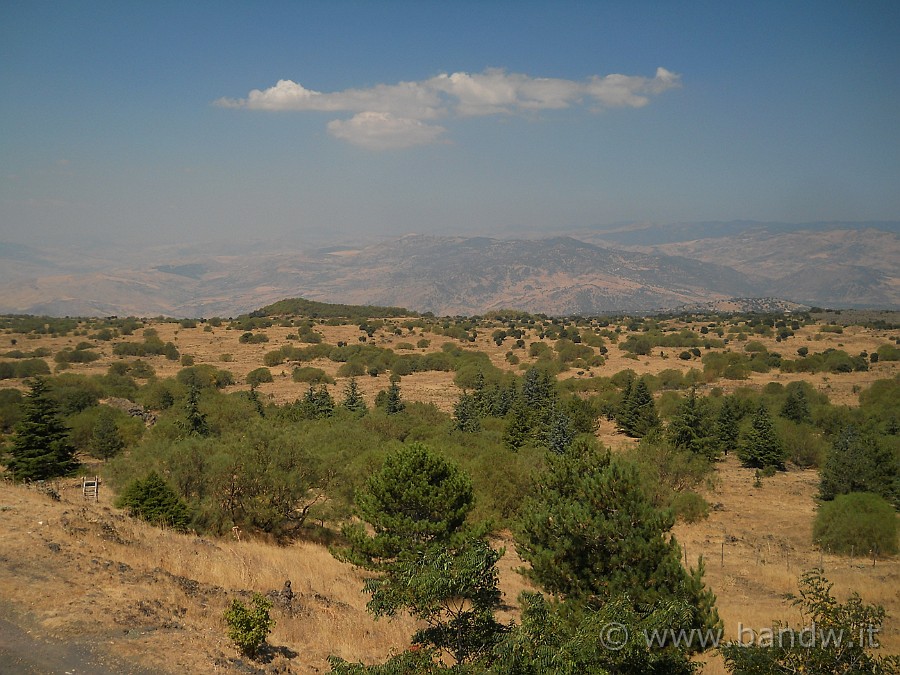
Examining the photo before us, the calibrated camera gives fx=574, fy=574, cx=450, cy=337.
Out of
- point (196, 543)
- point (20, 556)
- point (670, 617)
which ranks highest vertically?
point (670, 617)

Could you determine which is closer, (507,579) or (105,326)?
(507,579)

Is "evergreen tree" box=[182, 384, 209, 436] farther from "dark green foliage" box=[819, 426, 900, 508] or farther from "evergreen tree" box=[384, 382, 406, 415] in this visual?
"dark green foliage" box=[819, 426, 900, 508]

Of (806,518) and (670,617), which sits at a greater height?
(670,617)

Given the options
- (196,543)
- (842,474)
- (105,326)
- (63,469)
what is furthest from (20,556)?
(105,326)

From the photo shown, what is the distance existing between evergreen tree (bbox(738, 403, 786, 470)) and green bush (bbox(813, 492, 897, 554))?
17480 mm

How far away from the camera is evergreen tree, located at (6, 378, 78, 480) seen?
1067 inches

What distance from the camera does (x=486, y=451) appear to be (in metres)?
35.2

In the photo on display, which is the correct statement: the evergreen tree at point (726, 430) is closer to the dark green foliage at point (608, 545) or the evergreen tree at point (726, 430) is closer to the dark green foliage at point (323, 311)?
the dark green foliage at point (608, 545)

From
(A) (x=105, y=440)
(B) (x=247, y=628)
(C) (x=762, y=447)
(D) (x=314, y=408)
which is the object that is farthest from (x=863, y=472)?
(A) (x=105, y=440)

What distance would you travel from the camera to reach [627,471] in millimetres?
13180

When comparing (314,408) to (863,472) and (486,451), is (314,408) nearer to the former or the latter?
(486,451)

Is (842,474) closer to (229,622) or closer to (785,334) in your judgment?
(229,622)

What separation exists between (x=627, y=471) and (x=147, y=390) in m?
56.1

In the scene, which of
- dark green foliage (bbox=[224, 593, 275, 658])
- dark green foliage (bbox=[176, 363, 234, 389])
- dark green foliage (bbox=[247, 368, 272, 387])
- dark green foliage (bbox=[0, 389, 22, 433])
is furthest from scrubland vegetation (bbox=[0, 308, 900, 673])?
dark green foliage (bbox=[224, 593, 275, 658])
